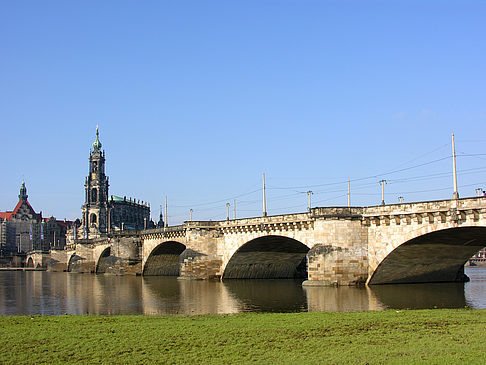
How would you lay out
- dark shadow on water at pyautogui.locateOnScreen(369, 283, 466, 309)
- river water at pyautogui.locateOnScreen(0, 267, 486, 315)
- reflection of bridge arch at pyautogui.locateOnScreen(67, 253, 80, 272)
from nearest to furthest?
river water at pyautogui.locateOnScreen(0, 267, 486, 315) < dark shadow on water at pyautogui.locateOnScreen(369, 283, 466, 309) < reflection of bridge arch at pyautogui.locateOnScreen(67, 253, 80, 272)

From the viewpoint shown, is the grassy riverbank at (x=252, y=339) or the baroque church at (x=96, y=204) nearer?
the grassy riverbank at (x=252, y=339)

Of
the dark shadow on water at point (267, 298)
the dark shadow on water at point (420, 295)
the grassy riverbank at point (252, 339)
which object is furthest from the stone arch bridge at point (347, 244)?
the grassy riverbank at point (252, 339)

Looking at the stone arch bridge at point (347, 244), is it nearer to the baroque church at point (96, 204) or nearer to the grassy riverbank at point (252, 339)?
the grassy riverbank at point (252, 339)

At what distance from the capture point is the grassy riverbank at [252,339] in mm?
15266

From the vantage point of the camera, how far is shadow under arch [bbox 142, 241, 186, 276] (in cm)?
8793

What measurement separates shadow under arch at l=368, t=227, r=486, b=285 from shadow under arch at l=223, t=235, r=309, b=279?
1475cm

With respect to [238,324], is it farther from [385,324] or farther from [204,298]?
[204,298]

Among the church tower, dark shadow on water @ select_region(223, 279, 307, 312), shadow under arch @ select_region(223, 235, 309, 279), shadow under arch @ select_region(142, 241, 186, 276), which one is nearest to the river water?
dark shadow on water @ select_region(223, 279, 307, 312)

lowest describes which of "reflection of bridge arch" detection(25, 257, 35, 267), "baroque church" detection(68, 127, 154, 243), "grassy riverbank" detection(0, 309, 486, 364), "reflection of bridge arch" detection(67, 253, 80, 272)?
"reflection of bridge arch" detection(25, 257, 35, 267)

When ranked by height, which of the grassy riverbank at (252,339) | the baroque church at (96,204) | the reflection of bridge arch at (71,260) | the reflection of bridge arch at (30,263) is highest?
the baroque church at (96,204)

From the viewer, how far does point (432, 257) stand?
47250 millimetres

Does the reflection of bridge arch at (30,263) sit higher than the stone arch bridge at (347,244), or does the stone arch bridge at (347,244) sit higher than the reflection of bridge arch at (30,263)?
the stone arch bridge at (347,244)

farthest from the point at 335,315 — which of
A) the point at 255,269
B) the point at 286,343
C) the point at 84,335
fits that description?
the point at 255,269

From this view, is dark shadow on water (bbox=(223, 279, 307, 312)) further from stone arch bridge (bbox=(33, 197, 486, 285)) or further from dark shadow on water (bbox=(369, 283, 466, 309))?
dark shadow on water (bbox=(369, 283, 466, 309))
